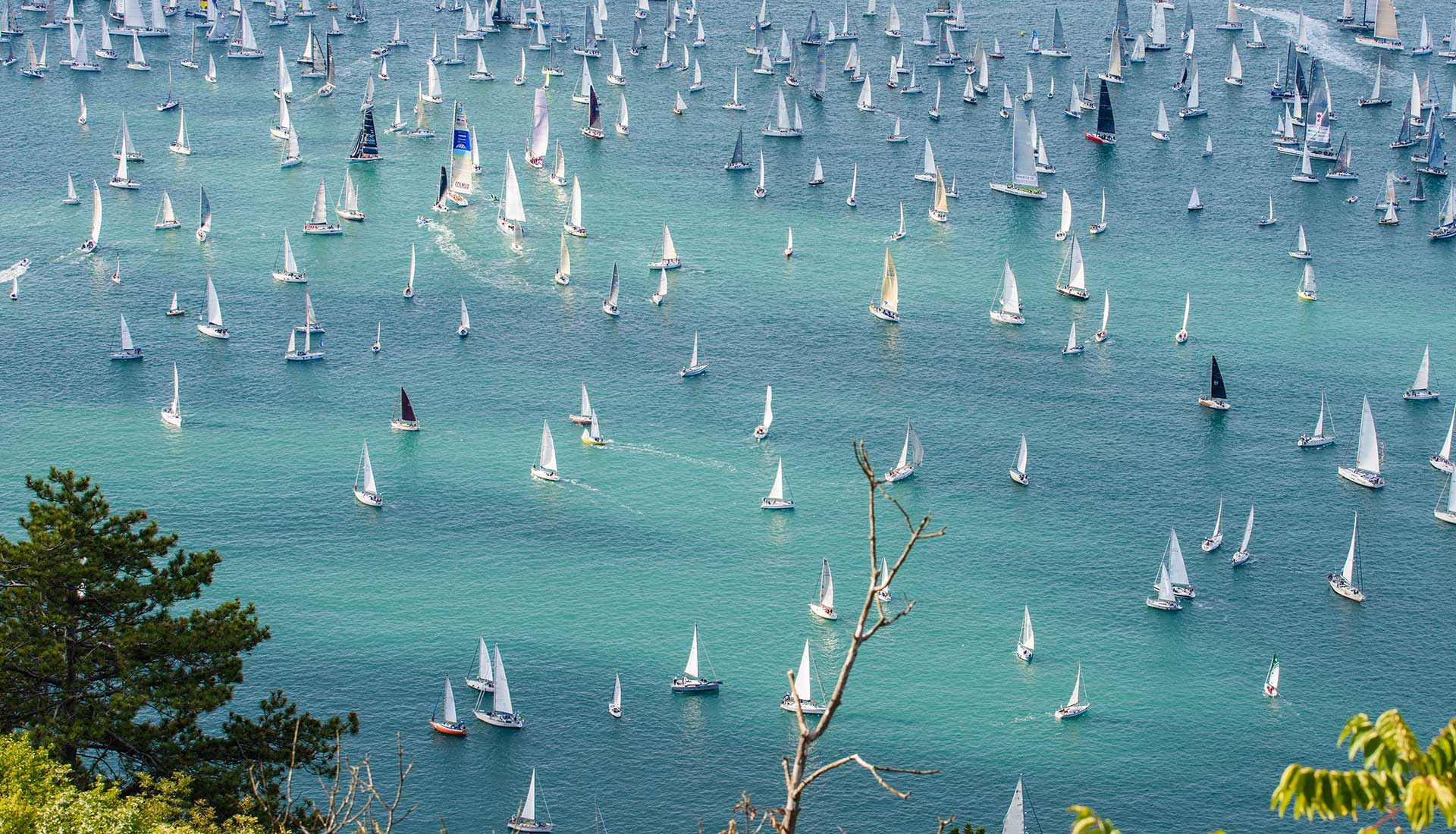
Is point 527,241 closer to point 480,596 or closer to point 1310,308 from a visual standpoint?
point 480,596

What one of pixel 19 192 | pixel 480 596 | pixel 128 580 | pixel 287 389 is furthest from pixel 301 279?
pixel 128 580

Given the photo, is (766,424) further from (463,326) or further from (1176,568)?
(1176,568)

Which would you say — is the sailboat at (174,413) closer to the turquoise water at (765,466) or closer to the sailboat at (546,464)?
the turquoise water at (765,466)

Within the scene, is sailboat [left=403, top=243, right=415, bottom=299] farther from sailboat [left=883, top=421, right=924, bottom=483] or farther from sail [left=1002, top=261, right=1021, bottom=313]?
sail [left=1002, top=261, right=1021, bottom=313]

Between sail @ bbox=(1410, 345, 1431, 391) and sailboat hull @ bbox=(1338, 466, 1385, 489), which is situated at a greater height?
sail @ bbox=(1410, 345, 1431, 391)

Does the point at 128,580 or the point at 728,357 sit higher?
the point at 128,580

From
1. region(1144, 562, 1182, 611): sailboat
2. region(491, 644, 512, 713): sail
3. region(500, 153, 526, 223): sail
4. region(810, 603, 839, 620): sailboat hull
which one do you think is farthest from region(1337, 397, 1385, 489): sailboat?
region(500, 153, 526, 223): sail

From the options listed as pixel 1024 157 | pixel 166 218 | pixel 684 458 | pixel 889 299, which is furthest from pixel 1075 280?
pixel 166 218
